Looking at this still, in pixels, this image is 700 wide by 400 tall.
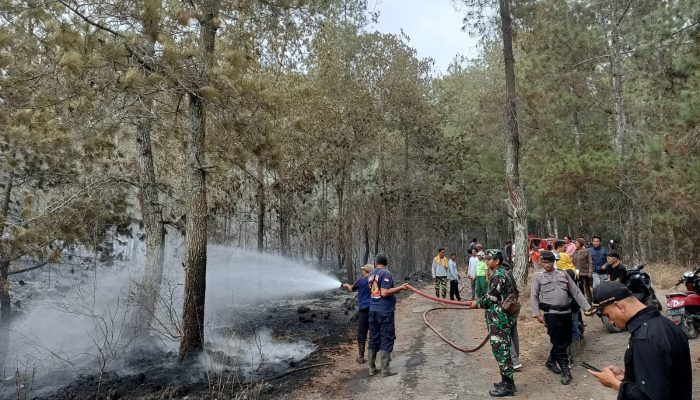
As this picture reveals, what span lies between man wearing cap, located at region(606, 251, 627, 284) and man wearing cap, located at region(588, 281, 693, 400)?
700 centimetres

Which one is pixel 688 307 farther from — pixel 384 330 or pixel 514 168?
pixel 514 168

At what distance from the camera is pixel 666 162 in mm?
13930

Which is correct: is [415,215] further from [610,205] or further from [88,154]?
[88,154]

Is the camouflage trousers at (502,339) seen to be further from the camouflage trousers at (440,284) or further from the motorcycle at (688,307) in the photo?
the camouflage trousers at (440,284)

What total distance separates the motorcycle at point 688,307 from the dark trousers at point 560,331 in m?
3.12

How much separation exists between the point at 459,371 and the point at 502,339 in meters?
1.76

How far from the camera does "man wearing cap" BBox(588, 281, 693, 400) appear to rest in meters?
2.52

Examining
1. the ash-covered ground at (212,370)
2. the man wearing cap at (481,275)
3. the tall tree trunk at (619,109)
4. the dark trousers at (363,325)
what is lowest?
the ash-covered ground at (212,370)

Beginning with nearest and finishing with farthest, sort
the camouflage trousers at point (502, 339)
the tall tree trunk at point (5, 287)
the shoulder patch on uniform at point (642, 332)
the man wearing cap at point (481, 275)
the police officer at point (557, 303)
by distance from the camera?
the shoulder patch on uniform at point (642, 332)
the camouflage trousers at point (502, 339)
the police officer at point (557, 303)
the tall tree trunk at point (5, 287)
the man wearing cap at point (481, 275)

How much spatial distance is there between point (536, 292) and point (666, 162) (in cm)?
1002

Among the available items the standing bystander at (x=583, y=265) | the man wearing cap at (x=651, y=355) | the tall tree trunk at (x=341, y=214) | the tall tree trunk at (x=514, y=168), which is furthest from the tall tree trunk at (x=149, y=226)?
the tall tree trunk at (x=341, y=214)

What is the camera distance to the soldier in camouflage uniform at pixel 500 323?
6.36 meters

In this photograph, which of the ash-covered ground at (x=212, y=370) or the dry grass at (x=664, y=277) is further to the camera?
the dry grass at (x=664, y=277)

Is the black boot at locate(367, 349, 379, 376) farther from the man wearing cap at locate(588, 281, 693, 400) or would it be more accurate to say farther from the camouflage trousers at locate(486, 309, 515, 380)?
the man wearing cap at locate(588, 281, 693, 400)
